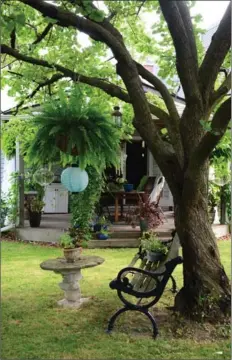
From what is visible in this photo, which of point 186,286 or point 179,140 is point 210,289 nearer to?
point 186,286

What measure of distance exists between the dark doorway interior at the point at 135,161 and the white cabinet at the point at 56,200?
235cm

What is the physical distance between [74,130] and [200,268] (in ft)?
6.01

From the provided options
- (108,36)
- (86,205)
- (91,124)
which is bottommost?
(86,205)

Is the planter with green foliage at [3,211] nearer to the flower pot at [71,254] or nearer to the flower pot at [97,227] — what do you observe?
the flower pot at [97,227]

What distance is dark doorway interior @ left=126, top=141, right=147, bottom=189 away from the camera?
503 inches

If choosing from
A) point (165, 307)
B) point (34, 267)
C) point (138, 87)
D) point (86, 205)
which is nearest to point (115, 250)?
point (86, 205)

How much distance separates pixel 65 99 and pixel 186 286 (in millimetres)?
2225

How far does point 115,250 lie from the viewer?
810 cm

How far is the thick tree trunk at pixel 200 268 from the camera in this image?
13.0ft

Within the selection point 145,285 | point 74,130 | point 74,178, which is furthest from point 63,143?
point 145,285

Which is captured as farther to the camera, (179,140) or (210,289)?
(179,140)

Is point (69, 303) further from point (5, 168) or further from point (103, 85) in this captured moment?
point (5, 168)

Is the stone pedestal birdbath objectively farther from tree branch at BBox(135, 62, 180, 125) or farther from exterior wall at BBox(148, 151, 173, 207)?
exterior wall at BBox(148, 151, 173, 207)

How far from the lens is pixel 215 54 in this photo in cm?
409
